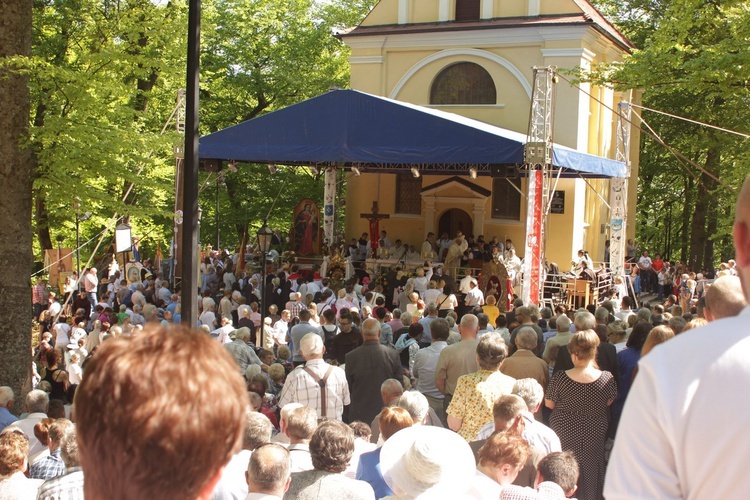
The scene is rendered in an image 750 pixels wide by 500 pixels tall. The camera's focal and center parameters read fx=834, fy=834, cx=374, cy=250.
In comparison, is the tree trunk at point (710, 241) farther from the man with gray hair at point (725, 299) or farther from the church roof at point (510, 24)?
the man with gray hair at point (725, 299)

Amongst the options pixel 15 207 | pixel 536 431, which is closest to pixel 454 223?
pixel 15 207

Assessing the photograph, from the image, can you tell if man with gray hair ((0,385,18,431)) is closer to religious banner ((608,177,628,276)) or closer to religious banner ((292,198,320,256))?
religious banner ((608,177,628,276))

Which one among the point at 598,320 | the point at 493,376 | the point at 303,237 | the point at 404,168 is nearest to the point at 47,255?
the point at 303,237

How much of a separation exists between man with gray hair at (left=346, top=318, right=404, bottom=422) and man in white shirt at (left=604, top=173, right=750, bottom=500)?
624 centimetres

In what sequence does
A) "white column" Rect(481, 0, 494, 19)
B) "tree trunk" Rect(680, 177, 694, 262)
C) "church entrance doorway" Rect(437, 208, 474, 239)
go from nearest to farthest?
"white column" Rect(481, 0, 494, 19) < "church entrance doorway" Rect(437, 208, 474, 239) < "tree trunk" Rect(680, 177, 694, 262)

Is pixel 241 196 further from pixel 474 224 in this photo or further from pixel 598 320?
pixel 598 320

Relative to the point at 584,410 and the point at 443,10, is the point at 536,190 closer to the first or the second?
the point at 584,410

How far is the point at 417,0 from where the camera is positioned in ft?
95.9

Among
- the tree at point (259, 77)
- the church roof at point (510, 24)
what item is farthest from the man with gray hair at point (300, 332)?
the tree at point (259, 77)

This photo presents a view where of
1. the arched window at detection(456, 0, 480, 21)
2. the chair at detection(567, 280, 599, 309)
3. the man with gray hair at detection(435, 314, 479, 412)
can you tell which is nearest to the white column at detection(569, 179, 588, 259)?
the chair at detection(567, 280, 599, 309)

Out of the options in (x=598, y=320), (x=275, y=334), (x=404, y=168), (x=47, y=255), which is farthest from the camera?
(x=404, y=168)

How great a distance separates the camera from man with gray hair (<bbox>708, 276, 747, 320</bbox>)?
3.84 meters

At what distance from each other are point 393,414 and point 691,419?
391 centimetres

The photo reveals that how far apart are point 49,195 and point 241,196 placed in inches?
992
